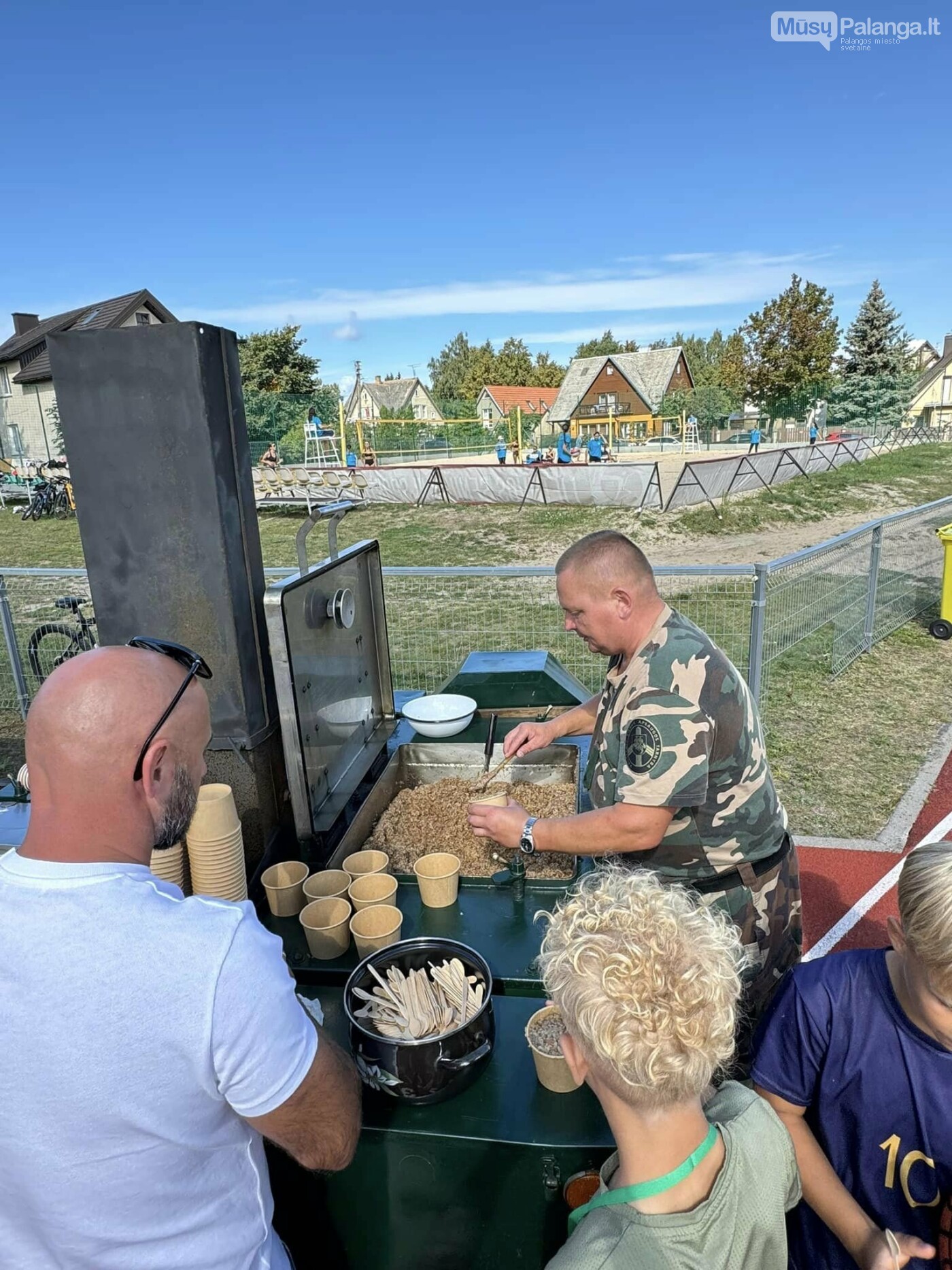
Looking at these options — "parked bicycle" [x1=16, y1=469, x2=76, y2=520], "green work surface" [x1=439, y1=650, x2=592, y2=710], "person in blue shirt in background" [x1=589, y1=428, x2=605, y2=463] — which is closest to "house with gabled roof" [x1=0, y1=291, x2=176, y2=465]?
"parked bicycle" [x1=16, y1=469, x2=76, y2=520]

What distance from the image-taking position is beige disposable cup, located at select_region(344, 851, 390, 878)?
85.4 inches

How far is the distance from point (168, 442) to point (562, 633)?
19.0 feet

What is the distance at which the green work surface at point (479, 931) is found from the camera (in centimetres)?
186

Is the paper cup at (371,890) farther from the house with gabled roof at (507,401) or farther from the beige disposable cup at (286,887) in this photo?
the house with gabled roof at (507,401)

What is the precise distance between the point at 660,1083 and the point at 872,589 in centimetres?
810

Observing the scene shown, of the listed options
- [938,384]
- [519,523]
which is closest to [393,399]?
[938,384]

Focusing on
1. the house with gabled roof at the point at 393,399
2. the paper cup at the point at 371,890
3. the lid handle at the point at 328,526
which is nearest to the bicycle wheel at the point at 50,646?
the lid handle at the point at 328,526

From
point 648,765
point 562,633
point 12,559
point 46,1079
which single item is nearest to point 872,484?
point 562,633

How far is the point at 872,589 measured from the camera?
810cm

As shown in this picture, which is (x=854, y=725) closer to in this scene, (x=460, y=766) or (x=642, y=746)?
(x=460, y=766)

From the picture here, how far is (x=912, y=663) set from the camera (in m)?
7.90

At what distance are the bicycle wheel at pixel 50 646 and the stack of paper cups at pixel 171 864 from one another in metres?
4.88

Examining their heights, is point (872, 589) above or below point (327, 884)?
below

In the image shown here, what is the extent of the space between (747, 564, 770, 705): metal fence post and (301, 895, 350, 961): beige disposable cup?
415 cm
